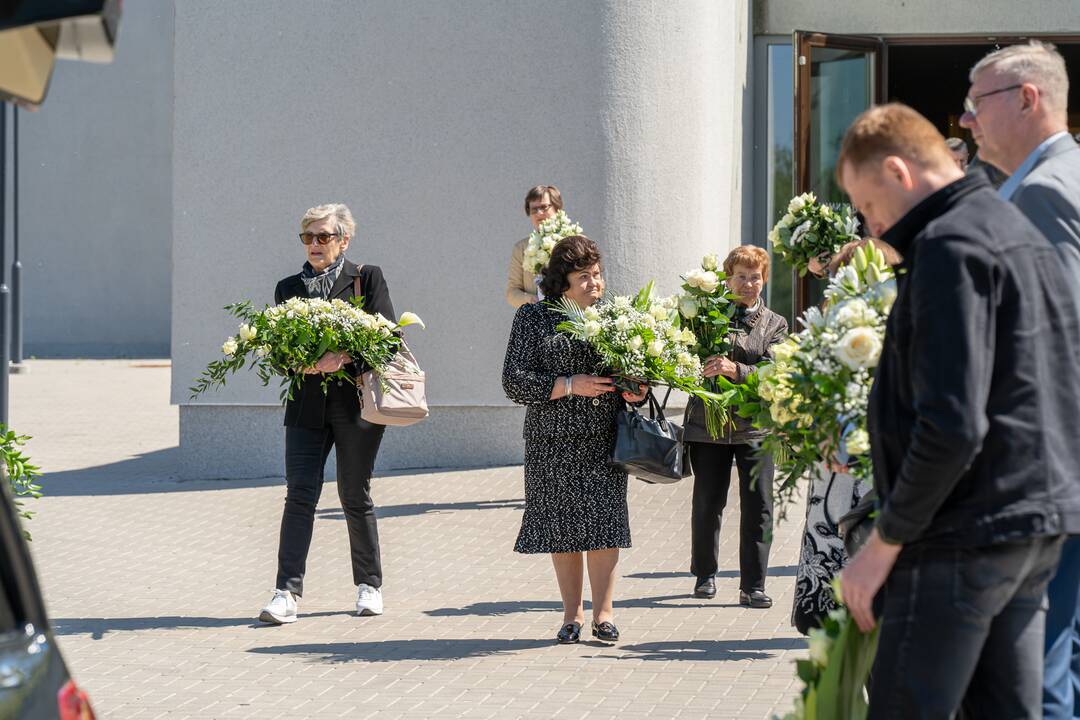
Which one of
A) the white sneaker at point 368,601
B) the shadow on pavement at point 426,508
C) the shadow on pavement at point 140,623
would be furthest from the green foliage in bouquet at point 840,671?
the shadow on pavement at point 426,508

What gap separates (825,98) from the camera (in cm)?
1473

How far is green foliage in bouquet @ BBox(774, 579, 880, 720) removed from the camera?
3.70m

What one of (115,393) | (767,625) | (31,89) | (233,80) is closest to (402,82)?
(233,80)

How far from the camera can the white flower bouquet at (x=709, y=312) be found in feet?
25.4

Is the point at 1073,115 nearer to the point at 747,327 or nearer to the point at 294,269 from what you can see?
the point at 294,269

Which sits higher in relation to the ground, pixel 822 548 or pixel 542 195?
pixel 542 195

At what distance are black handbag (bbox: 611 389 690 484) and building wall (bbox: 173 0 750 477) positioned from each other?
5757 millimetres

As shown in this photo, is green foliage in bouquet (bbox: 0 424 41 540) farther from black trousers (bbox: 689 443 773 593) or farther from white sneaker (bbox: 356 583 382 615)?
black trousers (bbox: 689 443 773 593)

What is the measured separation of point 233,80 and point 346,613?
6.57 meters

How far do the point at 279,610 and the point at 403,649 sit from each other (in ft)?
2.95

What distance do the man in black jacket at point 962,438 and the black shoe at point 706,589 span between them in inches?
198

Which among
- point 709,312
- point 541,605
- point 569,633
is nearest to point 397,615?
point 541,605

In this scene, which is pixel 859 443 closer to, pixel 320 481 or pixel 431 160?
pixel 320 481

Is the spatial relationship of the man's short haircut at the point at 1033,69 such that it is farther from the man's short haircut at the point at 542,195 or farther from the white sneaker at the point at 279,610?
the man's short haircut at the point at 542,195
